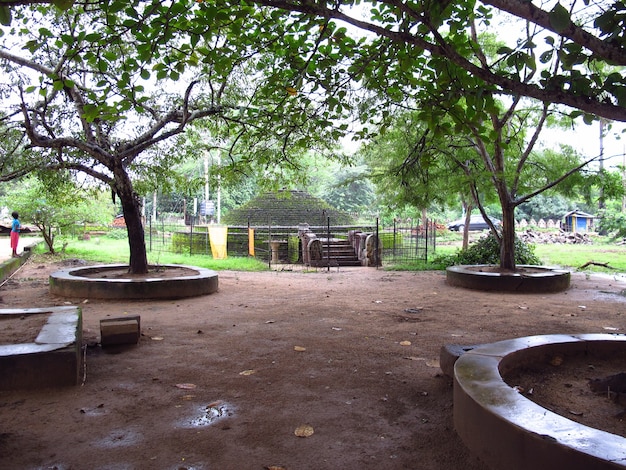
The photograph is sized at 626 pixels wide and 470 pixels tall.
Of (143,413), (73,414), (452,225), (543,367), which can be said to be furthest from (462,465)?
(452,225)

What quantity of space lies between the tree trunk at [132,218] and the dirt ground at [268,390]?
1.90m

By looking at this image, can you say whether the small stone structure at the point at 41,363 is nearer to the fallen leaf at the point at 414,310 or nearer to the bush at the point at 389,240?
the fallen leaf at the point at 414,310

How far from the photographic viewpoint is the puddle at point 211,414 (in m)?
3.39

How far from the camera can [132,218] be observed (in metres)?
10.2

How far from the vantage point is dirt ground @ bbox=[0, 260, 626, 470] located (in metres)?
2.96

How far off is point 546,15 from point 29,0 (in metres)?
3.66

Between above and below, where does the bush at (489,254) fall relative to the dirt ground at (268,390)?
above

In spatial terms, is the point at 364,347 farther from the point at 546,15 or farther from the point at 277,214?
the point at 277,214

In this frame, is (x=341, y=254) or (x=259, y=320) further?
(x=341, y=254)

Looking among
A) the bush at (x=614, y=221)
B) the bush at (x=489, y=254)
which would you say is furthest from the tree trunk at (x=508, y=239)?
the bush at (x=614, y=221)

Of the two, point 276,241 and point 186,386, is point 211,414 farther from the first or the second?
point 276,241

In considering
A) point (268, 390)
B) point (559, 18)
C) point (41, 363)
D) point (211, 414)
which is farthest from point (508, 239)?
point (41, 363)

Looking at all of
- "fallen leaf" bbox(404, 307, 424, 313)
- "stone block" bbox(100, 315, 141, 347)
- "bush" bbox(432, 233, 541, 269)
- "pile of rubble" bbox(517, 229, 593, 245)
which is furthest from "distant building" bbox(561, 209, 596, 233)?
"stone block" bbox(100, 315, 141, 347)

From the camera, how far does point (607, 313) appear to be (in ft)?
26.1
